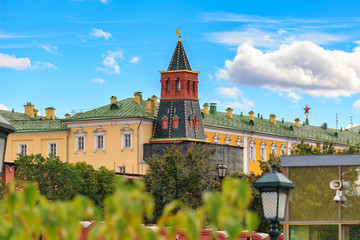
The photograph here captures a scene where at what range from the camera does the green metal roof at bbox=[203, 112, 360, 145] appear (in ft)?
365

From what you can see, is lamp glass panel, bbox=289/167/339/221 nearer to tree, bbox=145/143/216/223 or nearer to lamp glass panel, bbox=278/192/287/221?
lamp glass panel, bbox=278/192/287/221

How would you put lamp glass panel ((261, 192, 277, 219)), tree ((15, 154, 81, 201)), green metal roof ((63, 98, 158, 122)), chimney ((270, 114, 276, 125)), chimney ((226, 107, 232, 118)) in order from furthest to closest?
chimney ((270, 114, 276, 125)), chimney ((226, 107, 232, 118)), green metal roof ((63, 98, 158, 122)), tree ((15, 154, 81, 201)), lamp glass panel ((261, 192, 277, 219))

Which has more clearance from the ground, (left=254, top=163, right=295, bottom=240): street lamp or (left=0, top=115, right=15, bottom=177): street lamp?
(left=0, top=115, right=15, bottom=177): street lamp

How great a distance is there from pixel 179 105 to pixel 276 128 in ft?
96.0

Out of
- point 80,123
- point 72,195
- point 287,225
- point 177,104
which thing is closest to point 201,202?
point 72,195

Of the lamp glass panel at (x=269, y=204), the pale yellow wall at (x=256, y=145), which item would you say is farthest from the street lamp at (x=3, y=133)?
the pale yellow wall at (x=256, y=145)

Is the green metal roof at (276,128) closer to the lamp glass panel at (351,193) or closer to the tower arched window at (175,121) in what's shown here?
the tower arched window at (175,121)

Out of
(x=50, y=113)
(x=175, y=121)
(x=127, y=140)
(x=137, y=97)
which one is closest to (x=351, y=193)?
(x=175, y=121)

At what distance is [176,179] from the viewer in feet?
176

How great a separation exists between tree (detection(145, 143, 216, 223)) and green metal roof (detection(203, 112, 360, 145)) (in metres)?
51.8

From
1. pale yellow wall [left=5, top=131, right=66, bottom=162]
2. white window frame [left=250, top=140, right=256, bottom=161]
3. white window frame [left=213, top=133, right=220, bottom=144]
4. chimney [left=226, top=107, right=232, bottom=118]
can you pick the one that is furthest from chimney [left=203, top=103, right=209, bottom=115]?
pale yellow wall [left=5, top=131, right=66, bottom=162]

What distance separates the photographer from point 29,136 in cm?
10312

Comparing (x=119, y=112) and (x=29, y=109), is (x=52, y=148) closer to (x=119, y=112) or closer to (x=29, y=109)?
(x=119, y=112)

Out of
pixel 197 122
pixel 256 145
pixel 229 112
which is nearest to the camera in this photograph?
pixel 197 122
